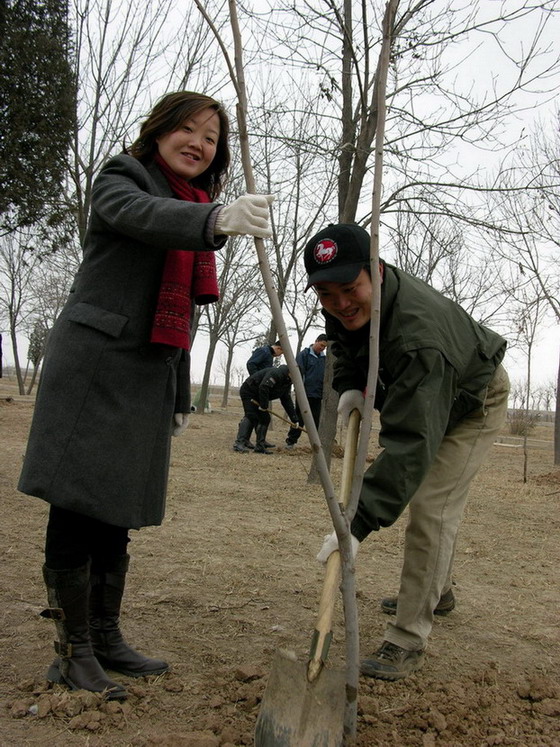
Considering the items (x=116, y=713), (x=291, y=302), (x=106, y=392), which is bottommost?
(x=116, y=713)

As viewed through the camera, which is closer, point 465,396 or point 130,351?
point 130,351

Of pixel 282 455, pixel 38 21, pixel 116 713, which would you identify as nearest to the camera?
pixel 116 713

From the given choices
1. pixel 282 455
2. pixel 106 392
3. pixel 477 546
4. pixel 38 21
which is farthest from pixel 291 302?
pixel 106 392

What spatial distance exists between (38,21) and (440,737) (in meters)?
10.3

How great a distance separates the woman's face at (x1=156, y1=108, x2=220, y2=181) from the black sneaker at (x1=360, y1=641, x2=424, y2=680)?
5.90 ft

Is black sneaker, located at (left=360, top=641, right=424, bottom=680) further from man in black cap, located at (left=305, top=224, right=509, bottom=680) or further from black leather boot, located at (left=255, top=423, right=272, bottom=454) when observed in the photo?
black leather boot, located at (left=255, top=423, right=272, bottom=454)

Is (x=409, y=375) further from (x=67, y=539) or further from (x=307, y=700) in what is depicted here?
(x=67, y=539)

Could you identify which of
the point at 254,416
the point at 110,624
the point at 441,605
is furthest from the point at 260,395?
the point at 110,624

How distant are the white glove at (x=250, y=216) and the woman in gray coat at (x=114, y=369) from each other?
1.06 ft

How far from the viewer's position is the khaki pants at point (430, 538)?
8.47ft

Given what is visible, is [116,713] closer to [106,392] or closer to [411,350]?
[106,392]

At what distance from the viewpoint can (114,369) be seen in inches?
81.7

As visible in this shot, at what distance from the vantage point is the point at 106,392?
2074 mm

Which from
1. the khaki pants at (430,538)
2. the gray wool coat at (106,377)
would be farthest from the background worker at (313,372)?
the gray wool coat at (106,377)
